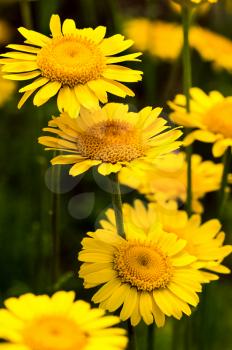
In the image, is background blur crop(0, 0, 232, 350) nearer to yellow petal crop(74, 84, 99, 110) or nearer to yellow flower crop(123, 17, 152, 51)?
yellow flower crop(123, 17, 152, 51)

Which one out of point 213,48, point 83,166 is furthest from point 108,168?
point 213,48

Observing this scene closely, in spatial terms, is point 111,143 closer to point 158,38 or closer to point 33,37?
point 33,37

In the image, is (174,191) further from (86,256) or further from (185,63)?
(86,256)

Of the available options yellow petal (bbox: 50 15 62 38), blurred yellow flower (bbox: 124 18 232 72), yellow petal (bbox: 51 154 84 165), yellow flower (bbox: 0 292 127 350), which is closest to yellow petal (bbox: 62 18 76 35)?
yellow petal (bbox: 50 15 62 38)

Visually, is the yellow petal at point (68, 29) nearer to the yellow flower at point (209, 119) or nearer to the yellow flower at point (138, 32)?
the yellow flower at point (209, 119)

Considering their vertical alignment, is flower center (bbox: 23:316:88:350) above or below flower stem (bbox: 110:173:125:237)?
below

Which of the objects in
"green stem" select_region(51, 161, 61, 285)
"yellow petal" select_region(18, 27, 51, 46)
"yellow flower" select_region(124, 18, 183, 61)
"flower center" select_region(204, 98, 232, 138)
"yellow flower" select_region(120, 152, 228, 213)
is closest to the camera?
"yellow petal" select_region(18, 27, 51, 46)

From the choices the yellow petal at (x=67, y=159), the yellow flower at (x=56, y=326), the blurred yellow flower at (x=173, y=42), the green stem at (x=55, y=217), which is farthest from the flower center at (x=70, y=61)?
the blurred yellow flower at (x=173, y=42)
